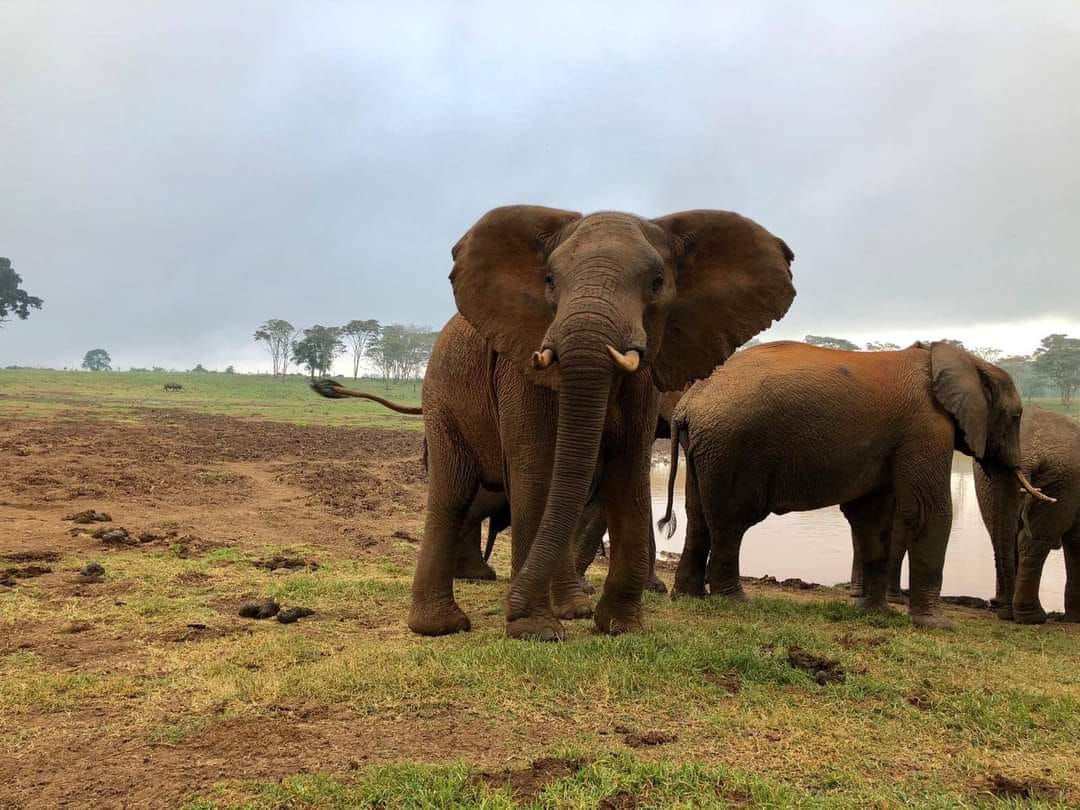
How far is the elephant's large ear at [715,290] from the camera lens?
571cm

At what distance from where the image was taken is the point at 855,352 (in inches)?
323

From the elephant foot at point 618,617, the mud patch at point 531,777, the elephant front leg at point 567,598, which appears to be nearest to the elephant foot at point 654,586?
the elephant front leg at point 567,598

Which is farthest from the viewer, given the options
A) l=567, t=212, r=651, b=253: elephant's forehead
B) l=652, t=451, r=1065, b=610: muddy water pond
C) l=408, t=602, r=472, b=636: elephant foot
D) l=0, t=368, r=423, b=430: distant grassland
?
l=0, t=368, r=423, b=430: distant grassland

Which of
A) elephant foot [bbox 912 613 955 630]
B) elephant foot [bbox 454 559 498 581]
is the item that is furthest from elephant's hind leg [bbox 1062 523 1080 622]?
elephant foot [bbox 454 559 498 581]

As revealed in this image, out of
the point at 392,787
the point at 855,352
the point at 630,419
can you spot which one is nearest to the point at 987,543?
the point at 855,352

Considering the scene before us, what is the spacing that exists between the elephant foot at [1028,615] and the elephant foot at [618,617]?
545cm

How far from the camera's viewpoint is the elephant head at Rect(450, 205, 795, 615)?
4676 millimetres

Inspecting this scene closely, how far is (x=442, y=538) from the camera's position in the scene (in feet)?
20.3

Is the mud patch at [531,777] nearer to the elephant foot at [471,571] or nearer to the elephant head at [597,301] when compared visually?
the elephant head at [597,301]

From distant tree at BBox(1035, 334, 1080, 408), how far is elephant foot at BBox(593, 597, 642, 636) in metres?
66.9

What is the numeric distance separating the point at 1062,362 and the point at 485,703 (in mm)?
70213

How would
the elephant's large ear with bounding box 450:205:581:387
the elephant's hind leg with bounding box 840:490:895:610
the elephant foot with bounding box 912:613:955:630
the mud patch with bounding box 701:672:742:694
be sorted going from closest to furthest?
1. the mud patch with bounding box 701:672:742:694
2. the elephant's large ear with bounding box 450:205:581:387
3. the elephant foot with bounding box 912:613:955:630
4. the elephant's hind leg with bounding box 840:490:895:610

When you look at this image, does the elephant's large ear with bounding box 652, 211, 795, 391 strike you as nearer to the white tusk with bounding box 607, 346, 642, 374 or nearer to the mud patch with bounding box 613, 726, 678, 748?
the white tusk with bounding box 607, 346, 642, 374

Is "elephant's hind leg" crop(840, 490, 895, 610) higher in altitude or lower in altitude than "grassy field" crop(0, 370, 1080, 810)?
higher
